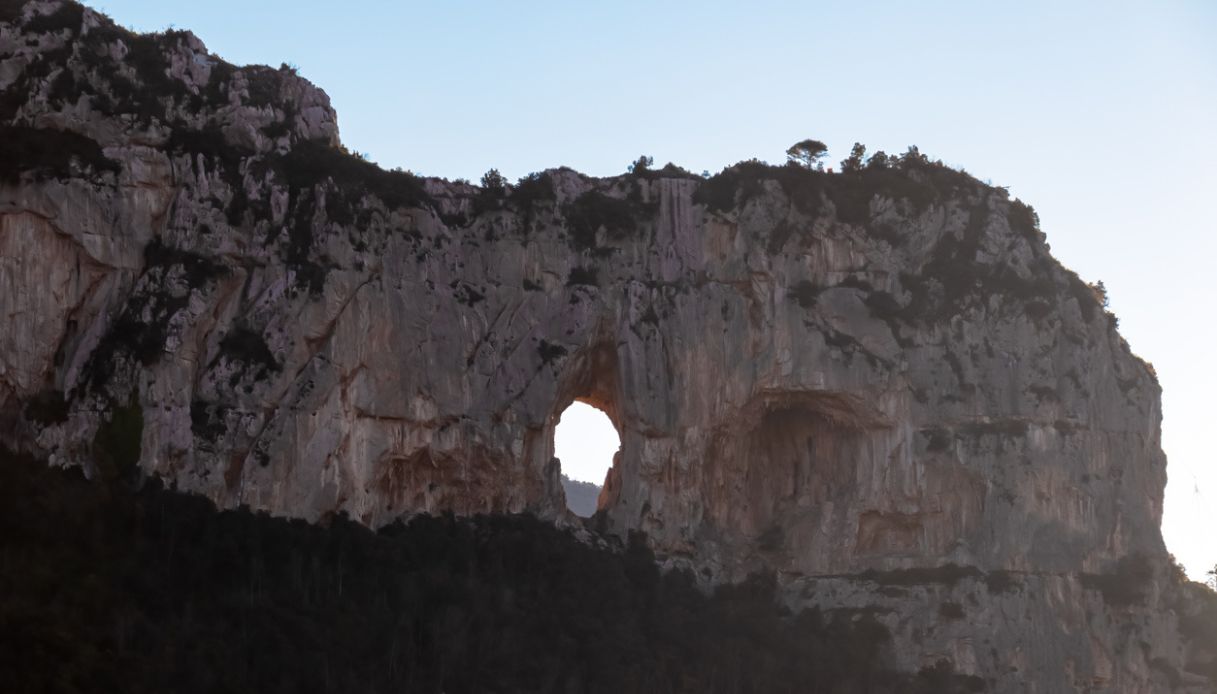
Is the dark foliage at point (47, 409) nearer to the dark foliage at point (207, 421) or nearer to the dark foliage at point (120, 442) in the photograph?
the dark foliage at point (120, 442)

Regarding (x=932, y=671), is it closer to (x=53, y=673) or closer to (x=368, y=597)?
(x=368, y=597)

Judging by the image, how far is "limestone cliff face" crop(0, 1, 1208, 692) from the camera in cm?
7325

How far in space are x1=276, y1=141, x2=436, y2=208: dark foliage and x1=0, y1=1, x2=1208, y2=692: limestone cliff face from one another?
0.50ft

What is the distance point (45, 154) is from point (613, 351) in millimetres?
23646

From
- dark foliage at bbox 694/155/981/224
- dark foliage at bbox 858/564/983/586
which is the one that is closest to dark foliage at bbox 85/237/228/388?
dark foliage at bbox 694/155/981/224

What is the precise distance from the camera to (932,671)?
79938mm

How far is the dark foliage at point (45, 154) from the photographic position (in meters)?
71.2

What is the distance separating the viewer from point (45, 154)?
237 feet

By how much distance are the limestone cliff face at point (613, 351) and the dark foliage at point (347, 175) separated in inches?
6.0

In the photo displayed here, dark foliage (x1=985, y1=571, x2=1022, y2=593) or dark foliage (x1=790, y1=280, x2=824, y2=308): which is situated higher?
dark foliage (x1=790, y1=280, x2=824, y2=308)

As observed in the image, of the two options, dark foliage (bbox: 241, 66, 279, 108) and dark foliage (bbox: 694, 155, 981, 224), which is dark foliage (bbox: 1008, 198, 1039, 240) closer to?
dark foliage (bbox: 694, 155, 981, 224)

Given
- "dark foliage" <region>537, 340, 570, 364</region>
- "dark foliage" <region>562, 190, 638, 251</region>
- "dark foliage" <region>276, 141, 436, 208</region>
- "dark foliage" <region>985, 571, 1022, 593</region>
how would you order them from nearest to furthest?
1. "dark foliage" <region>276, 141, 436, 208</region>
2. "dark foliage" <region>537, 340, 570, 364</region>
3. "dark foliage" <region>985, 571, 1022, 593</region>
4. "dark foliage" <region>562, 190, 638, 251</region>

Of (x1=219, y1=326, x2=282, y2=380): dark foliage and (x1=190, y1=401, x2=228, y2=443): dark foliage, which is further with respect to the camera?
(x1=219, y1=326, x2=282, y2=380): dark foliage

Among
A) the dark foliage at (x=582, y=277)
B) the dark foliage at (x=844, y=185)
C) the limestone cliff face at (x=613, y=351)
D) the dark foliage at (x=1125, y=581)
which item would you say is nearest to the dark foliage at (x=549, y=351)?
the limestone cliff face at (x=613, y=351)
